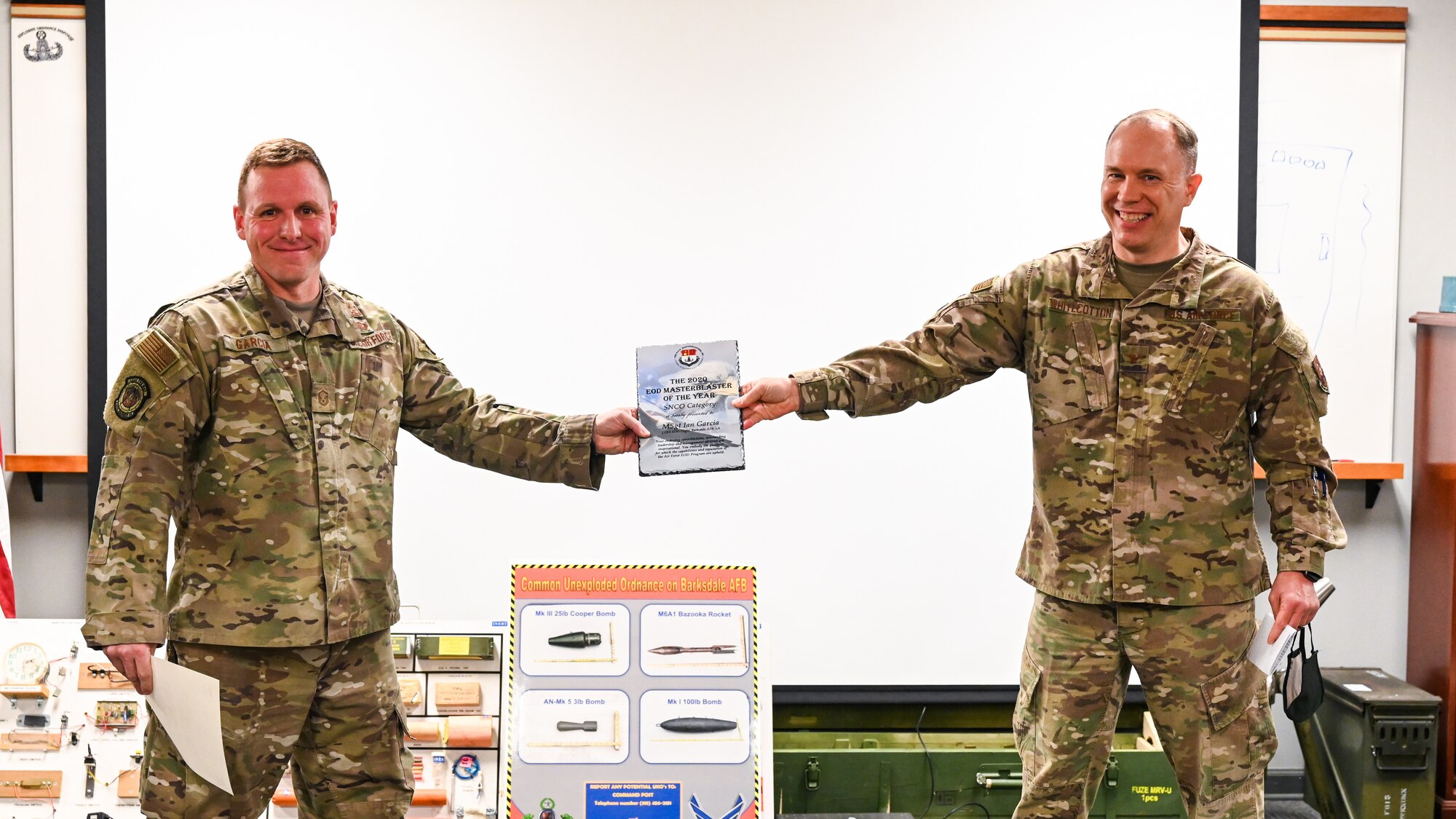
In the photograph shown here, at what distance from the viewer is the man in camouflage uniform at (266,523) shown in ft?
6.74

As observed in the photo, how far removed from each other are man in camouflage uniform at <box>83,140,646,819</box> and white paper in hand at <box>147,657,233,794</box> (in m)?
0.05

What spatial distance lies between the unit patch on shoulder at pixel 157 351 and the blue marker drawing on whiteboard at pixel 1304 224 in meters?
3.32

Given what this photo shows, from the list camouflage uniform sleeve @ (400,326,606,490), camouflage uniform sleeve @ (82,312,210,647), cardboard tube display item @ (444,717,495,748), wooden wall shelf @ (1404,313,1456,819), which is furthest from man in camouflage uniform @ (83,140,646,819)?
wooden wall shelf @ (1404,313,1456,819)

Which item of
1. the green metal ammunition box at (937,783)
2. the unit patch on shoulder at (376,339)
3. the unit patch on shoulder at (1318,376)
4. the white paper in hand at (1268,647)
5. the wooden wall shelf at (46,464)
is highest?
the unit patch on shoulder at (376,339)

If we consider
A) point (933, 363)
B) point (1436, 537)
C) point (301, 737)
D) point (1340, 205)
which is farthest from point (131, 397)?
point (1436, 537)

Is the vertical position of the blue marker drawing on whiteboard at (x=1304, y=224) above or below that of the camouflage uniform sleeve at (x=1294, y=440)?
above

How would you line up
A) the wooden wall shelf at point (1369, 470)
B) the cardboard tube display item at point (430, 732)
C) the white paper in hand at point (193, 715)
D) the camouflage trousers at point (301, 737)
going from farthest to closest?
the wooden wall shelf at point (1369, 470) → the cardboard tube display item at point (430, 732) → the camouflage trousers at point (301, 737) → the white paper in hand at point (193, 715)

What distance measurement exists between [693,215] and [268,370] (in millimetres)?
1700

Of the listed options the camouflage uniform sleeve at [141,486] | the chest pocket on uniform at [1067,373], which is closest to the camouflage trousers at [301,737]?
the camouflage uniform sleeve at [141,486]

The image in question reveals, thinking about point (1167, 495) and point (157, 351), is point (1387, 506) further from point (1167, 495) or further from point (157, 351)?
point (157, 351)

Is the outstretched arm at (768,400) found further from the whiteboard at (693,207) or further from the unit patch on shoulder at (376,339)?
the whiteboard at (693,207)

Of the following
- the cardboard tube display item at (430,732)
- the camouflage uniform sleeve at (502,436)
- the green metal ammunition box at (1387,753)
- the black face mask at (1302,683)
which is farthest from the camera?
the green metal ammunition box at (1387,753)

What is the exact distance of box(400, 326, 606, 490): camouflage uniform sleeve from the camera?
2.49 metres

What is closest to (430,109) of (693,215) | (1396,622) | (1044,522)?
(693,215)
